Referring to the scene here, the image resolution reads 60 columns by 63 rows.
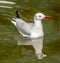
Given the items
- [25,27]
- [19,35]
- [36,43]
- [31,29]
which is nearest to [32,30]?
[31,29]

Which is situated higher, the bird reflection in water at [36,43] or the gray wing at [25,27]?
the gray wing at [25,27]

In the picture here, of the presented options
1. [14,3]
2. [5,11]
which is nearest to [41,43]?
[5,11]

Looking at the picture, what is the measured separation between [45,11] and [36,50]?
13.0 ft

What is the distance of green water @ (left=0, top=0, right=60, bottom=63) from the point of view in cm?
855

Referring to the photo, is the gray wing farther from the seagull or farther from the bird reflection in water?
the bird reflection in water

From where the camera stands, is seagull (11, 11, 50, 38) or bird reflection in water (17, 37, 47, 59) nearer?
bird reflection in water (17, 37, 47, 59)

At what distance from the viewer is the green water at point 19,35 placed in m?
8.55

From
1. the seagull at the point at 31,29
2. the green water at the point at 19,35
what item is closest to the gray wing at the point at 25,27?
the seagull at the point at 31,29

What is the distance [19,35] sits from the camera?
10.5 m

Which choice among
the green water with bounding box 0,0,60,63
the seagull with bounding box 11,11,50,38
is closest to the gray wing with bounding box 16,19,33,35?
the seagull with bounding box 11,11,50,38

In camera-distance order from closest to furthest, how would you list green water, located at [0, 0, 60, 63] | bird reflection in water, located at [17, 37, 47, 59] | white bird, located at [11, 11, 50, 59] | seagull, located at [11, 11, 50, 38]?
green water, located at [0, 0, 60, 63]
bird reflection in water, located at [17, 37, 47, 59]
white bird, located at [11, 11, 50, 59]
seagull, located at [11, 11, 50, 38]

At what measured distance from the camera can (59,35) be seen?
10367 millimetres

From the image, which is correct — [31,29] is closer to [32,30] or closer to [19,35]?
[32,30]

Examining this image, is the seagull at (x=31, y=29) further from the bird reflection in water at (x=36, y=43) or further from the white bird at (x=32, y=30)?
the bird reflection in water at (x=36, y=43)
